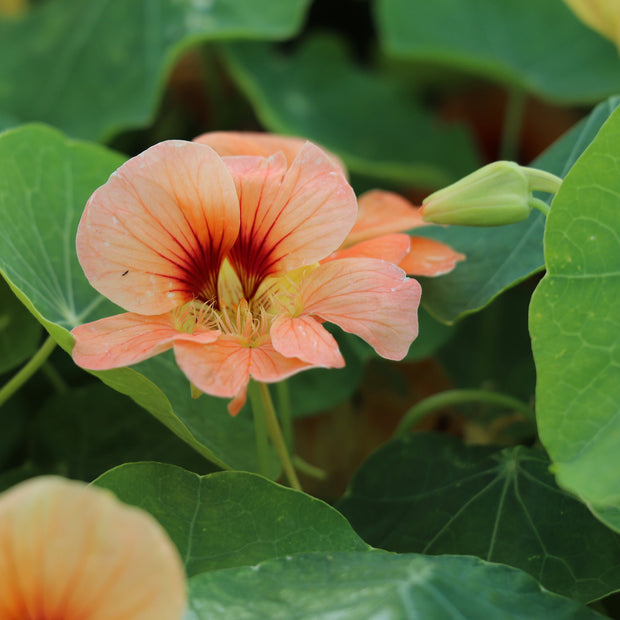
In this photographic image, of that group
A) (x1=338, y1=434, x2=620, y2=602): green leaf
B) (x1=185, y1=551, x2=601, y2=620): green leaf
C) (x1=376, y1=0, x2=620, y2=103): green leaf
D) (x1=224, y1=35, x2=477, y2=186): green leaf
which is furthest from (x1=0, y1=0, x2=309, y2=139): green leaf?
(x1=185, y1=551, x2=601, y2=620): green leaf

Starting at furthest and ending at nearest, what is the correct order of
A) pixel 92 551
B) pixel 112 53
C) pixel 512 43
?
pixel 512 43 < pixel 112 53 < pixel 92 551

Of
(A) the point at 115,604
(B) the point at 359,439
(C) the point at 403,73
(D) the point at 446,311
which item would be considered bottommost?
(B) the point at 359,439

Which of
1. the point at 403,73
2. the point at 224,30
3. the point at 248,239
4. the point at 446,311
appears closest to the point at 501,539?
the point at 446,311

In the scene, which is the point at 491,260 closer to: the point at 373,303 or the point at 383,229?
the point at 383,229

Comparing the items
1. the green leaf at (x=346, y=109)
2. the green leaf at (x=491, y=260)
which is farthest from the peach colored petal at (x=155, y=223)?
the green leaf at (x=346, y=109)

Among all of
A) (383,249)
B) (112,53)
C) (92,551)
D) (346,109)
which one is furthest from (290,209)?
(346,109)

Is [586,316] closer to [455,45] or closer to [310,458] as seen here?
[310,458]
